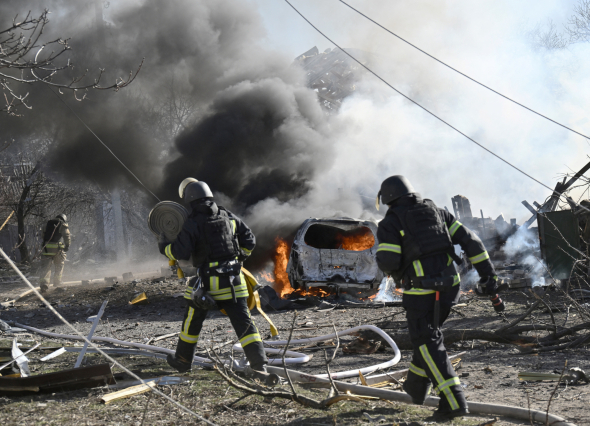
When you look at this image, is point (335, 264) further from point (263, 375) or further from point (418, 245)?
point (418, 245)

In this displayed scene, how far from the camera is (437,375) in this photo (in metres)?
3.04

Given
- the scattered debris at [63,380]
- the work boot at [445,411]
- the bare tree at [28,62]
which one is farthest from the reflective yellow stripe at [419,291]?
the bare tree at [28,62]

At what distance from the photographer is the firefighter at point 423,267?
3.15 m

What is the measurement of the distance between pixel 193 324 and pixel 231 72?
15.7m

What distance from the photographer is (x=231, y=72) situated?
18.6 m

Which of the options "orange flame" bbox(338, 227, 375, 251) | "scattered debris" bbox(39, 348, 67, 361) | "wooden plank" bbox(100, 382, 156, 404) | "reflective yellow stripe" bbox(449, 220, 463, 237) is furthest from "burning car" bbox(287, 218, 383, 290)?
"wooden plank" bbox(100, 382, 156, 404)

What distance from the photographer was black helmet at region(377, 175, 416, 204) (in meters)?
3.45

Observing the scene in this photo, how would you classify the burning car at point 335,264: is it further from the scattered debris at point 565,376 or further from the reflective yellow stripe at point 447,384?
the reflective yellow stripe at point 447,384

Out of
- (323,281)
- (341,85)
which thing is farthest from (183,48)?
(341,85)

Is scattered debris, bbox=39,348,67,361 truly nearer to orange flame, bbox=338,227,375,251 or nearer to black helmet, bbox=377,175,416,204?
black helmet, bbox=377,175,416,204

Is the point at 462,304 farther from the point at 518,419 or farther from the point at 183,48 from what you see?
the point at 183,48

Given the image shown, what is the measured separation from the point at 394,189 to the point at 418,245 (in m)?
0.43

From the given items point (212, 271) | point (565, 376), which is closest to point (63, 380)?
point (212, 271)

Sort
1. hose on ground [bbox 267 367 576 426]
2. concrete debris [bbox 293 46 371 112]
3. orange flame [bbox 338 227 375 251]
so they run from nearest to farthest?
hose on ground [bbox 267 367 576 426] → orange flame [bbox 338 227 375 251] → concrete debris [bbox 293 46 371 112]
